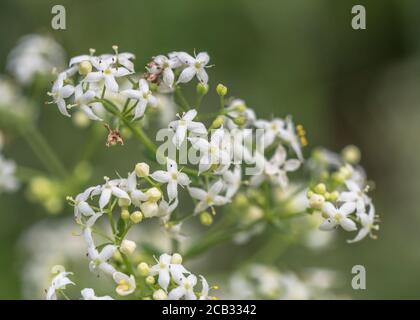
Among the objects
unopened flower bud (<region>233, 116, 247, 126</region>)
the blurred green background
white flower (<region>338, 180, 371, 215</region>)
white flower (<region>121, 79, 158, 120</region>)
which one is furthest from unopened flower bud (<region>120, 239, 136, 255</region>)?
the blurred green background

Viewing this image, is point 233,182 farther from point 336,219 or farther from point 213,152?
point 336,219

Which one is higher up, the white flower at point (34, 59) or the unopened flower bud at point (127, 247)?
the white flower at point (34, 59)

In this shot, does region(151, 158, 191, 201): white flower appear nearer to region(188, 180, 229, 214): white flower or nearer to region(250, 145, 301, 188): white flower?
region(188, 180, 229, 214): white flower

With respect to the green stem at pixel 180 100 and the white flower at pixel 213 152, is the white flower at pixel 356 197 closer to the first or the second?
the white flower at pixel 213 152

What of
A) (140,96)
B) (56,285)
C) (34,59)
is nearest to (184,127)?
(140,96)

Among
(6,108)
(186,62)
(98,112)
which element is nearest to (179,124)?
(186,62)

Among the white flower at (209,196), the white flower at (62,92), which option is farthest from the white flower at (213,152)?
the white flower at (62,92)
